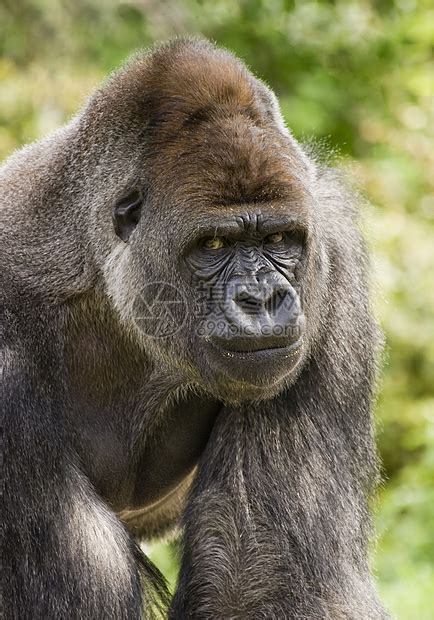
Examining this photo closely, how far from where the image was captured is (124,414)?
3.97 metres

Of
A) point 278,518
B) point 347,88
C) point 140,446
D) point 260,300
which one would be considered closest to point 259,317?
point 260,300

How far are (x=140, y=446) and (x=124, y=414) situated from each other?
0.14 m

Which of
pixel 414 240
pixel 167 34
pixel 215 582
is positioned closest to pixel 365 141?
pixel 414 240

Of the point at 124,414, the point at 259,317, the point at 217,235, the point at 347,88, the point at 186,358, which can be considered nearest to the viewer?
the point at 259,317

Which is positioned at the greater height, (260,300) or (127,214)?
(127,214)

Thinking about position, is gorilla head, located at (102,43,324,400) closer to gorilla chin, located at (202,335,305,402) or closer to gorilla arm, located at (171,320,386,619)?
gorilla chin, located at (202,335,305,402)

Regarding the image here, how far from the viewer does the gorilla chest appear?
12.8 feet

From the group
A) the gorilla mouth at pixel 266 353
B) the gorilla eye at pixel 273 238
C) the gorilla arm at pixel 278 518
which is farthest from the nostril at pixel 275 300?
the gorilla arm at pixel 278 518

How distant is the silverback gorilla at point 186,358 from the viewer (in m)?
3.50

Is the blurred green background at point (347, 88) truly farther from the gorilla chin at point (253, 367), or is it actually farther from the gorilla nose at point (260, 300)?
the gorilla nose at point (260, 300)

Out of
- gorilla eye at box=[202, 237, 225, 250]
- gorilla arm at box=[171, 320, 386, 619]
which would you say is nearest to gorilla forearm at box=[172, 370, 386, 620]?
gorilla arm at box=[171, 320, 386, 619]

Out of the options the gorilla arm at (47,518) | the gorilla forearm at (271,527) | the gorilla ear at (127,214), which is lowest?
the gorilla forearm at (271,527)

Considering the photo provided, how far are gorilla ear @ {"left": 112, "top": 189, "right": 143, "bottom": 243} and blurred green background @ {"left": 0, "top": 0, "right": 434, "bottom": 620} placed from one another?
3525mm

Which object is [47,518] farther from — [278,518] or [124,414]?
[278,518]
